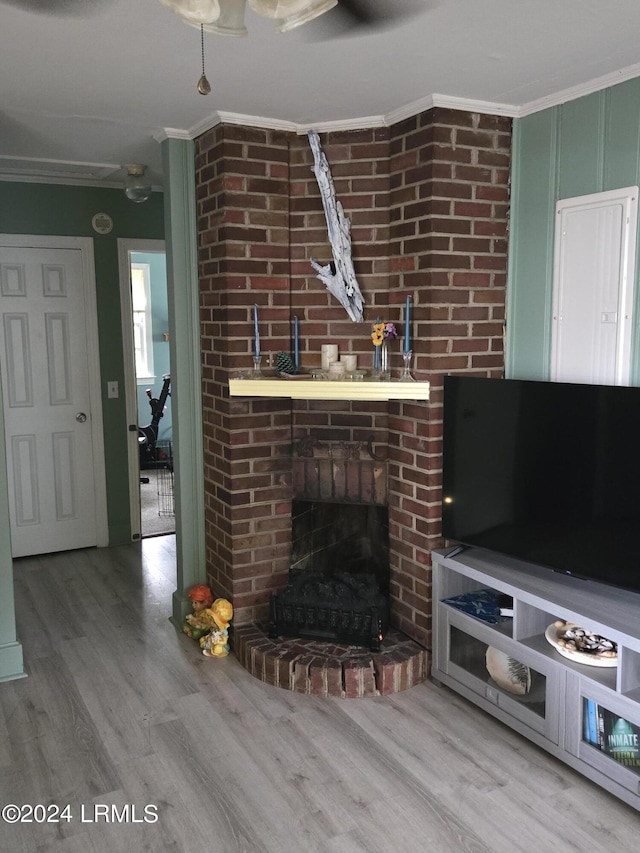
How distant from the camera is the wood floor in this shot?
2236mm

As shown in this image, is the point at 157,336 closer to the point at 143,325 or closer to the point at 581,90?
the point at 143,325

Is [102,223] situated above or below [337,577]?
above

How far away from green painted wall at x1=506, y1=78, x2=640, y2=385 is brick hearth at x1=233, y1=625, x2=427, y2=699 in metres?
1.27

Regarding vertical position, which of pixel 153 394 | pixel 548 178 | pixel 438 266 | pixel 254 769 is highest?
pixel 548 178

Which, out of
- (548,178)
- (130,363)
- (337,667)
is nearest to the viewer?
(548,178)

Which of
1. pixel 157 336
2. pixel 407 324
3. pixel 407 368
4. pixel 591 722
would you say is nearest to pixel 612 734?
pixel 591 722

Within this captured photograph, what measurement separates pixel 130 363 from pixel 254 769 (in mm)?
3040

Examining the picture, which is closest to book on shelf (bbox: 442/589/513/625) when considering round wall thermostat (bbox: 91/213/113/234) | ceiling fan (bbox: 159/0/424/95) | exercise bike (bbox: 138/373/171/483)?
ceiling fan (bbox: 159/0/424/95)

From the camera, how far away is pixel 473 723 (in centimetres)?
283

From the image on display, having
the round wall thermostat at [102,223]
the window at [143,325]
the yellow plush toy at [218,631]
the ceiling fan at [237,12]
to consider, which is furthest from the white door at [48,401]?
the ceiling fan at [237,12]

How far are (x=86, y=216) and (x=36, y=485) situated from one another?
5.70 feet

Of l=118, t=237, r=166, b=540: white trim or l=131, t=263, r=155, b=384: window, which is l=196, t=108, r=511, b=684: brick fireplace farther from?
l=131, t=263, r=155, b=384: window

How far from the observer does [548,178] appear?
2.90m

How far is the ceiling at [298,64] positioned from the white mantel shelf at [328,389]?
1.10 m
